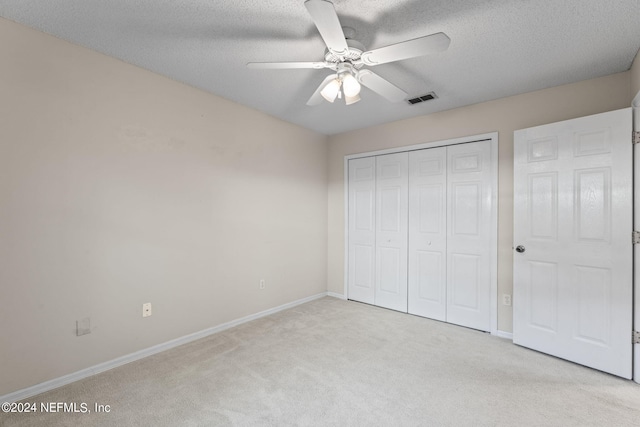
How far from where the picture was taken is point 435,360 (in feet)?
8.22

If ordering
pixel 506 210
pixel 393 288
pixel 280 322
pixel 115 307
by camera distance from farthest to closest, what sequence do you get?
pixel 393 288 < pixel 280 322 < pixel 506 210 < pixel 115 307

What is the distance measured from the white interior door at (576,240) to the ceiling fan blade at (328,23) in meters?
2.10

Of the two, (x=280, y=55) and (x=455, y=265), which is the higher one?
(x=280, y=55)

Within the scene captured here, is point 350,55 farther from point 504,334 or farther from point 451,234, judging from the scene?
point 504,334

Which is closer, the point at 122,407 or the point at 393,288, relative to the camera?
the point at 122,407

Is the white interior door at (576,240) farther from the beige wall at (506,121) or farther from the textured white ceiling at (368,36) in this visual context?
the textured white ceiling at (368,36)

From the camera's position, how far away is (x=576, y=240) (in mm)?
2496

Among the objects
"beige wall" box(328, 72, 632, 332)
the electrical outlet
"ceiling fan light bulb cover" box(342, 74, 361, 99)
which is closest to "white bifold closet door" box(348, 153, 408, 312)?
"beige wall" box(328, 72, 632, 332)

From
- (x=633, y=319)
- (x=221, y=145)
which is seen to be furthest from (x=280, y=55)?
(x=633, y=319)

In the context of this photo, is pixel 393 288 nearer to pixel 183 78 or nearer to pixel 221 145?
pixel 221 145

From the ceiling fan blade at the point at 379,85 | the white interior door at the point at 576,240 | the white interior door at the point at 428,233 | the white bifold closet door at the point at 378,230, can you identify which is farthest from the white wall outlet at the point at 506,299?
the ceiling fan blade at the point at 379,85

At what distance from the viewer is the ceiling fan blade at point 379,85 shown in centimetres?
204

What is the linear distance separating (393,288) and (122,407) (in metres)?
2.99

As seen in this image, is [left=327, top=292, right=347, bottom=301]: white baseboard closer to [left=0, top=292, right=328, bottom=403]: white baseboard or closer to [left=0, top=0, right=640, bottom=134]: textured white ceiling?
[left=0, top=292, right=328, bottom=403]: white baseboard
